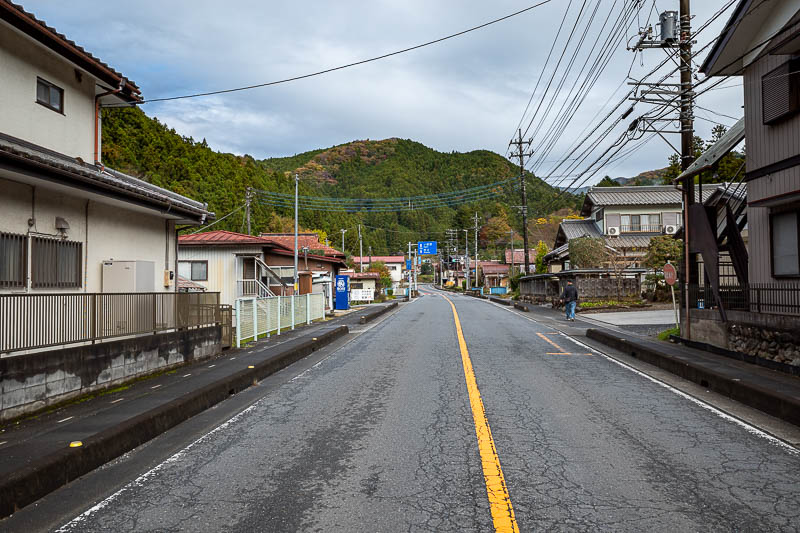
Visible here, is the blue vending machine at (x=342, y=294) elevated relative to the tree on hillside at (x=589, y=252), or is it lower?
lower

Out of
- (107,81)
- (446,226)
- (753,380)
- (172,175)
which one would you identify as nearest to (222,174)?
(172,175)

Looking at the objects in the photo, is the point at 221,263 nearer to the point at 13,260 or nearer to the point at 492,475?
the point at 13,260

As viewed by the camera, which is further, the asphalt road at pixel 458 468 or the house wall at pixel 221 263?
the house wall at pixel 221 263

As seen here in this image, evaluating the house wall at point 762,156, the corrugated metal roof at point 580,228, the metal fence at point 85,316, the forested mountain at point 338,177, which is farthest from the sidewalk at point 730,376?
the corrugated metal roof at point 580,228

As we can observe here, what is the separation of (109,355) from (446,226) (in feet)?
390

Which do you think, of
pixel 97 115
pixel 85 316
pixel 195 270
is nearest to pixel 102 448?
pixel 85 316

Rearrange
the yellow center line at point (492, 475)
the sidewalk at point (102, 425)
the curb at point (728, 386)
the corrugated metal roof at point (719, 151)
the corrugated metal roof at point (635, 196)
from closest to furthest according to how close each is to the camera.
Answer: the yellow center line at point (492, 475), the sidewalk at point (102, 425), the curb at point (728, 386), the corrugated metal roof at point (719, 151), the corrugated metal roof at point (635, 196)

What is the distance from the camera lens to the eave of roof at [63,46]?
10234 millimetres

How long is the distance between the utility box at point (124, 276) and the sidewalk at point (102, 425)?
1.90 meters

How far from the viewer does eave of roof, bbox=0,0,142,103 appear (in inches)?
403

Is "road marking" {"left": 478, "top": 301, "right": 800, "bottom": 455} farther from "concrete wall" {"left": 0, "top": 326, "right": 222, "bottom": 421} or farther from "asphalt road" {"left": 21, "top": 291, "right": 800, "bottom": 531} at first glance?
"concrete wall" {"left": 0, "top": 326, "right": 222, "bottom": 421}

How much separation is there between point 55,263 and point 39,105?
435 cm

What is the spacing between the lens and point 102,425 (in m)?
6.28

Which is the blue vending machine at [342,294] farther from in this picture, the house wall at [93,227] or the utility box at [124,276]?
the utility box at [124,276]
